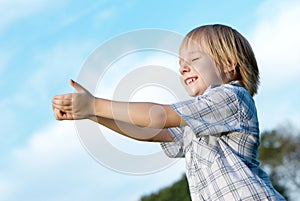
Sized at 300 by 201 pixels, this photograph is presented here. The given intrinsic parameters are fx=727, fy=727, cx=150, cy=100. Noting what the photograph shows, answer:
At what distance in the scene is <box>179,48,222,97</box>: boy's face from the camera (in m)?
4.13

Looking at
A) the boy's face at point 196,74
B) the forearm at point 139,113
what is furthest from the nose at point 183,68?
the forearm at point 139,113

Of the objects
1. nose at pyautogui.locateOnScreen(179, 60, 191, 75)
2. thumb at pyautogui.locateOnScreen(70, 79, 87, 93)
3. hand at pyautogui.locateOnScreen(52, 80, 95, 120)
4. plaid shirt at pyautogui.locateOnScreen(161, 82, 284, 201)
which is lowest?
plaid shirt at pyautogui.locateOnScreen(161, 82, 284, 201)

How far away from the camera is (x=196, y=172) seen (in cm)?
415

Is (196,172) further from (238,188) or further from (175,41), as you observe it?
(175,41)

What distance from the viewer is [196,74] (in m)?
4.13

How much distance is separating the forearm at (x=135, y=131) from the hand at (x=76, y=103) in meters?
0.15

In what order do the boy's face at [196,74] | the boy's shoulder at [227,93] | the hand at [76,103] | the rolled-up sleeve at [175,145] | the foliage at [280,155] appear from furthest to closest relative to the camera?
the foliage at [280,155], the rolled-up sleeve at [175,145], the boy's face at [196,74], the boy's shoulder at [227,93], the hand at [76,103]

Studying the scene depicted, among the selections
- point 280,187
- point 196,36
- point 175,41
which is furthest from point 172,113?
point 280,187

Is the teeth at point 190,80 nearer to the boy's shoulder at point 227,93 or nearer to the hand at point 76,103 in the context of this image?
the boy's shoulder at point 227,93

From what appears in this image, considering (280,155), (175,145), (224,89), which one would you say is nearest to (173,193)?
(280,155)

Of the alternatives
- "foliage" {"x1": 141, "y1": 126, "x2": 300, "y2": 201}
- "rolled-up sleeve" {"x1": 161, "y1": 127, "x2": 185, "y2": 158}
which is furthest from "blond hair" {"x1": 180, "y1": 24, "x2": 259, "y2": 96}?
"foliage" {"x1": 141, "y1": 126, "x2": 300, "y2": 201}

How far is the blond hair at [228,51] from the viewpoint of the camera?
4.29 m

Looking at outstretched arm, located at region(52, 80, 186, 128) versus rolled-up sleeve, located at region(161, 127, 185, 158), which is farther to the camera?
rolled-up sleeve, located at region(161, 127, 185, 158)

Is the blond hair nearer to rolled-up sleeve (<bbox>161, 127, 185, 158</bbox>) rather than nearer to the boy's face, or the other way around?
the boy's face
